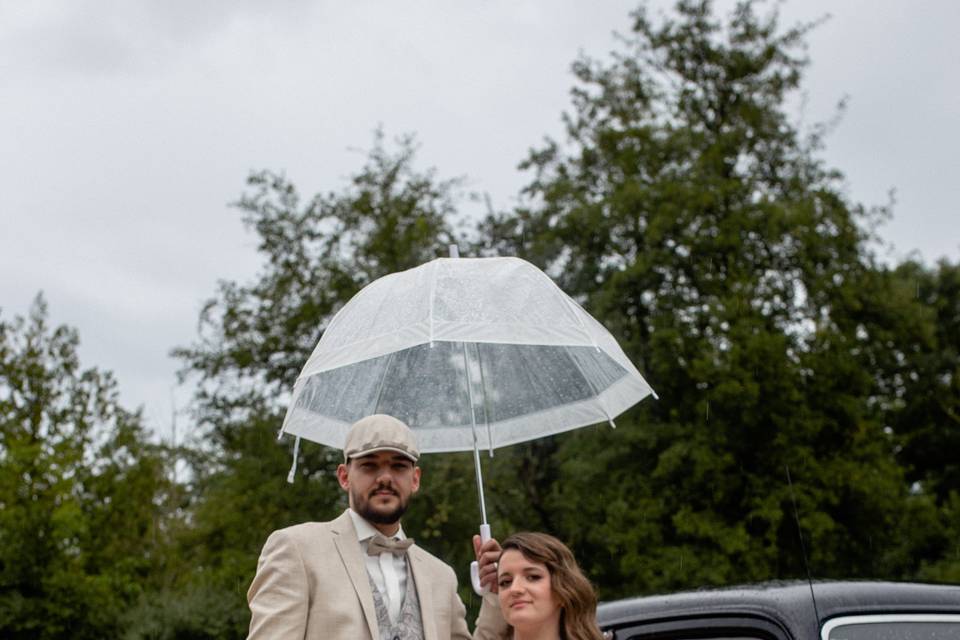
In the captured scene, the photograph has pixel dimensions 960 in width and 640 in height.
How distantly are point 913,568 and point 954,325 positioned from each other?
1194cm

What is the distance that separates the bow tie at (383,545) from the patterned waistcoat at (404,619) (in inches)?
3.4

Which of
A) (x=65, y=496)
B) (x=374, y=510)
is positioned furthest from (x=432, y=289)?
(x=65, y=496)

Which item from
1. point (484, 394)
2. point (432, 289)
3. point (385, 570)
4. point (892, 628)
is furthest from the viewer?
point (484, 394)

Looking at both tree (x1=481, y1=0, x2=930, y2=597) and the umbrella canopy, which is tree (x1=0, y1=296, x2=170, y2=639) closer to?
tree (x1=481, y1=0, x2=930, y2=597)

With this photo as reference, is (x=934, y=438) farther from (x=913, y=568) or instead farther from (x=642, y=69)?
(x=642, y=69)

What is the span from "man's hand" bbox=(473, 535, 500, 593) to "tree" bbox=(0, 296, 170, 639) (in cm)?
1759

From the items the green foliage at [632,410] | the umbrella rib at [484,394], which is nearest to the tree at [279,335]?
the green foliage at [632,410]

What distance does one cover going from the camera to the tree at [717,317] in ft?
70.7

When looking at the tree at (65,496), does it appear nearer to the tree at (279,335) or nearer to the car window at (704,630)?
the tree at (279,335)

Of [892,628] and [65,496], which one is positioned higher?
[65,496]

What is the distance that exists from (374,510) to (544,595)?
0.57 meters

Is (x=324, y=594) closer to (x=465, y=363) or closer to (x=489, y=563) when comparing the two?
(x=489, y=563)

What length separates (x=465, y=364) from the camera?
4133 mm

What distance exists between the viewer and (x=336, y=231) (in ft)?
85.2
